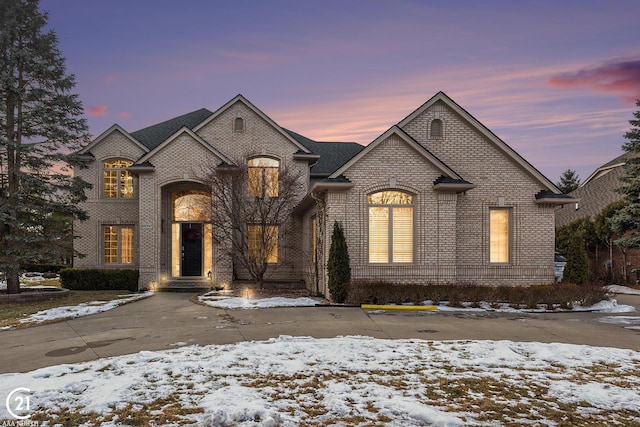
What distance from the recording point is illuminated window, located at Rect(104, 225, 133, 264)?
814 inches

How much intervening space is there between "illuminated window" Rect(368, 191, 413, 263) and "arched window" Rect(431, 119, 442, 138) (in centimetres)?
318

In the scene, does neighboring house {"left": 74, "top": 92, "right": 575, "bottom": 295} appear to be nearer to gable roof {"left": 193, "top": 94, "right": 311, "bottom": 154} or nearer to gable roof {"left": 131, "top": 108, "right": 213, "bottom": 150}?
gable roof {"left": 193, "top": 94, "right": 311, "bottom": 154}

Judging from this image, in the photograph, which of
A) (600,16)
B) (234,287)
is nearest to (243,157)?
(234,287)

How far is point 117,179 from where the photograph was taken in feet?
67.9

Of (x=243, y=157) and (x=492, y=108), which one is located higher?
(x=492, y=108)

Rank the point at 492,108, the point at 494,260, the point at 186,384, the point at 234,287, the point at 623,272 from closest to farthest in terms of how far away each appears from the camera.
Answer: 1. the point at 186,384
2. the point at 494,260
3. the point at 234,287
4. the point at 623,272
5. the point at 492,108

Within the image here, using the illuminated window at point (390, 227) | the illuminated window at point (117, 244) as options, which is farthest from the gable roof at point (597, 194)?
the illuminated window at point (117, 244)

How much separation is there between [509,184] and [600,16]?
774 centimetres

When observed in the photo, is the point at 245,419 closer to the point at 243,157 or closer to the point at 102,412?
the point at 102,412

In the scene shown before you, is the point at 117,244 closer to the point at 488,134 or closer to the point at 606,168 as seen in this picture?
the point at 488,134

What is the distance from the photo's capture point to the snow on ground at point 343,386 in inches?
167

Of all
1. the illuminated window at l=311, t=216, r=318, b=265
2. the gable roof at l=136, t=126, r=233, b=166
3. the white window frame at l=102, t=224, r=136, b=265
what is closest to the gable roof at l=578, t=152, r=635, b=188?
the illuminated window at l=311, t=216, r=318, b=265

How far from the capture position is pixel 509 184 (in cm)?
1559

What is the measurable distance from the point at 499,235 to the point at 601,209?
58.0 feet
